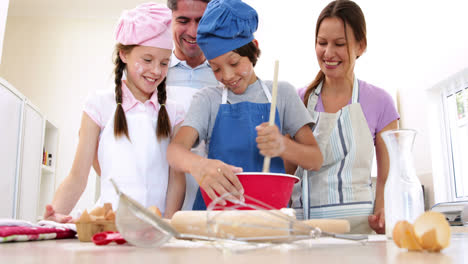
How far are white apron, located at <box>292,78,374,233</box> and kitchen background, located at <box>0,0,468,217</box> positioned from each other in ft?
4.16

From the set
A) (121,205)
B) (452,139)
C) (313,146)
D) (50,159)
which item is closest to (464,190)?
(452,139)

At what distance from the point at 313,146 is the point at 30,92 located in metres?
4.29

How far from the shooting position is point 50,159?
4.35 meters

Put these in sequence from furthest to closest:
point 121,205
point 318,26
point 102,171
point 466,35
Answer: point 466,35 → point 318,26 → point 102,171 → point 121,205

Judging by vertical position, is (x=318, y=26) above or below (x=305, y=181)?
above

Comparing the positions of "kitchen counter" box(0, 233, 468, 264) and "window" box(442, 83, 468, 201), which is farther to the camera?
"window" box(442, 83, 468, 201)

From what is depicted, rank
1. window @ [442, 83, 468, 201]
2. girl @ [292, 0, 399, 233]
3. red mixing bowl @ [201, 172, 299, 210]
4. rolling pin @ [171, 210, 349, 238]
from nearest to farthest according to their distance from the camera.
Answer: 1. rolling pin @ [171, 210, 349, 238]
2. red mixing bowl @ [201, 172, 299, 210]
3. girl @ [292, 0, 399, 233]
4. window @ [442, 83, 468, 201]

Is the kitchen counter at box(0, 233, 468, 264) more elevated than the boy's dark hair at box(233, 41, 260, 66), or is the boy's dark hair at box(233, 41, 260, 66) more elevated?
the boy's dark hair at box(233, 41, 260, 66)

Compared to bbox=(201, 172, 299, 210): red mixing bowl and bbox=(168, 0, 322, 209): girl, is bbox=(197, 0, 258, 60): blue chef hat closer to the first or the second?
bbox=(168, 0, 322, 209): girl

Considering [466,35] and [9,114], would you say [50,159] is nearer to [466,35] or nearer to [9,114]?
[9,114]

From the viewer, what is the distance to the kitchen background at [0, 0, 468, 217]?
3.12 metres

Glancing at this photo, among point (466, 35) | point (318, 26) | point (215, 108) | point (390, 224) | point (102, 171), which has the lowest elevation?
point (390, 224)

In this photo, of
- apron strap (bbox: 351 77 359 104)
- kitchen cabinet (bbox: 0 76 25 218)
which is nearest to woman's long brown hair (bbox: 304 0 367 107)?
apron strap (bbox: 351 77 359 104)

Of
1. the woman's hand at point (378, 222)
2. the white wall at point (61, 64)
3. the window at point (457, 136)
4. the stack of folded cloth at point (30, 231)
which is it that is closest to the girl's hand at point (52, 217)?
the stack of folded cloth at point (30, 231)
